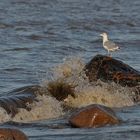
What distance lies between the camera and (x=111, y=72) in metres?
13.2

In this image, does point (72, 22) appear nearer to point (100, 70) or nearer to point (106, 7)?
point (106, 7)

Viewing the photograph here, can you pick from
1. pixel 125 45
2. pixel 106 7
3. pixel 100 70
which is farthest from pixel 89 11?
pixel 100 70

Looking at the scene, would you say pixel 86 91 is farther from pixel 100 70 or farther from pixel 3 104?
pixel 3 104

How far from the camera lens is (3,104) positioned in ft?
38.4

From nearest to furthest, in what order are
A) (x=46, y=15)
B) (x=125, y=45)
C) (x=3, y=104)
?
(x=3, y=104) → (x=125, y=45) → (x=46, y=15)

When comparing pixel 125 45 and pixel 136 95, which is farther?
pixel 125 45

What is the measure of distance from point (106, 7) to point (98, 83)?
A: 1954 cm

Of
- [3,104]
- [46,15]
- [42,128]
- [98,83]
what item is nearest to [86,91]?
[98,83]

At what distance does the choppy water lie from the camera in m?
10.4

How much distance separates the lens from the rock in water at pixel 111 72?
1318 centimetres

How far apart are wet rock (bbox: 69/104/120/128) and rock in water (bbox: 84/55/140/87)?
271 cm

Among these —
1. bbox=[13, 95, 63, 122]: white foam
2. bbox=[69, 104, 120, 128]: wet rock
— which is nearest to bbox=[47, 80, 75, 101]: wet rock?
bbox=[13, 95, 63, 122]: white foam

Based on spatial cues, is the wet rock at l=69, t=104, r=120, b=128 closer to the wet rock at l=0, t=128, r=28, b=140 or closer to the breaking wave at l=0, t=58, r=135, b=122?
the breaking wave at l=0, t=58, r=135, b=122

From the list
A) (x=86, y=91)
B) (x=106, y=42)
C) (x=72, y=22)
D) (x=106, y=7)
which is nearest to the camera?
(x=86, y=91)
